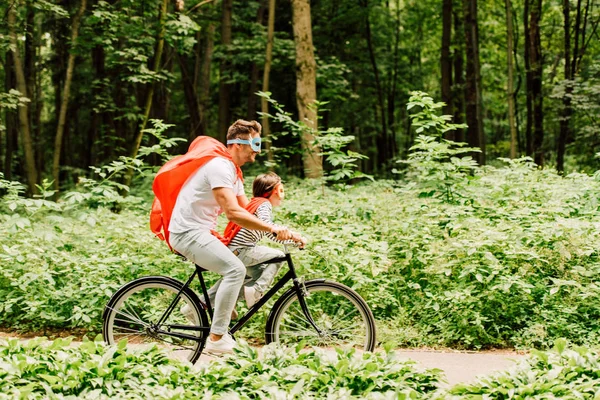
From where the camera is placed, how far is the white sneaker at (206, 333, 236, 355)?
534 centimetres

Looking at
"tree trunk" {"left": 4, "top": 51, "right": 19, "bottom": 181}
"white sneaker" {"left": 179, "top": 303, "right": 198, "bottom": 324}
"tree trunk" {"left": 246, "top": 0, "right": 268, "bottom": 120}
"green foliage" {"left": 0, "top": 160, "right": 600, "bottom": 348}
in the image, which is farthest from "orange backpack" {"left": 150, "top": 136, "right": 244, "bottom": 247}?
"tree trunk" {"left": 4, "top": 51, "right": 19, "bottom": 181}

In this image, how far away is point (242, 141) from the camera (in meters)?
5.27

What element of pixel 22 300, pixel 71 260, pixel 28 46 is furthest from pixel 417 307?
pixel 28 46

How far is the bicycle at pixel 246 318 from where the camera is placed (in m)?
5.51

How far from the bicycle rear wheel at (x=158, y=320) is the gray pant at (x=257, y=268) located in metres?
0.24

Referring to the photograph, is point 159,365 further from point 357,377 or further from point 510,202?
point 510,202

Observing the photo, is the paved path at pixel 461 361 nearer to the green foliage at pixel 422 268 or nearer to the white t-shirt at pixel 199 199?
the green foliage at pixel 422 268

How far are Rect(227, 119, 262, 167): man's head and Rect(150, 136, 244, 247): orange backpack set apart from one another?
7 centimetres

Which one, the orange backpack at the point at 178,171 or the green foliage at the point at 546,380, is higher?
the orange backpack at the point at 178,171

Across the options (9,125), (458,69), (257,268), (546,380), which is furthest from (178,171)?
(9,125)

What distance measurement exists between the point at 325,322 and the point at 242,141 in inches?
72.7

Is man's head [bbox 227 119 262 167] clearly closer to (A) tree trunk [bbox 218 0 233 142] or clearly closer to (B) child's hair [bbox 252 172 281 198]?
(B) child's hair [bbox 252 172 281 198]

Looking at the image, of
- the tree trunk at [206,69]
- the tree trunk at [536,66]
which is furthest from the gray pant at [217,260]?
the tree trunk at [536,66]

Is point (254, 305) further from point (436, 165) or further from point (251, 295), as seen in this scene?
point (436, 165)
